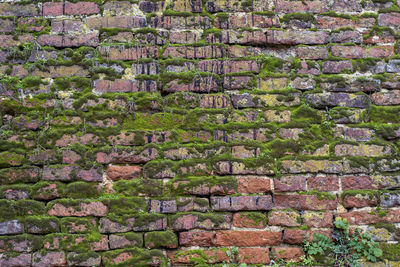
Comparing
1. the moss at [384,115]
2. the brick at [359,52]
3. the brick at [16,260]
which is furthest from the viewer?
the brick at [359,52]

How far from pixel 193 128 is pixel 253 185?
1.53 feet

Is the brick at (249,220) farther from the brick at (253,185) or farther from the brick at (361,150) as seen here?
the brick at (361,150)

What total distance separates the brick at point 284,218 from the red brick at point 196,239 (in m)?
0.34

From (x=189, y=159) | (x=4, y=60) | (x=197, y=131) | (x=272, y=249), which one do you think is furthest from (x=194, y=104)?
(x=4, y=60)

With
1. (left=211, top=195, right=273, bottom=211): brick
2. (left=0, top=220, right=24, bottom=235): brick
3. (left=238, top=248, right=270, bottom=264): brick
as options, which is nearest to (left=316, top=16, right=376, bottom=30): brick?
(left=211, top=195, right=273, bottom=211): brick

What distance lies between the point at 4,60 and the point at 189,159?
1275 mm

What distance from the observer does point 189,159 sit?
2.02 metres

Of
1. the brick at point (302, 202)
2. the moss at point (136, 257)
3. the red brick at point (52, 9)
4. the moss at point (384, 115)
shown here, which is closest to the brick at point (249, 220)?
the brick at point (302, 202)

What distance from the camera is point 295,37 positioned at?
88.5 inches

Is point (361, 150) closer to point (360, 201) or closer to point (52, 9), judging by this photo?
point (360, 201)

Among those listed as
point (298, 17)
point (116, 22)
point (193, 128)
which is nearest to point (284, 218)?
point (193, 128)

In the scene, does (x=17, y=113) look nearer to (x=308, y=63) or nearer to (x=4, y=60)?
(x=4, y=60)

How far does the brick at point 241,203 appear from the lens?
6.41ft

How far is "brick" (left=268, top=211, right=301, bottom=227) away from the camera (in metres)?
1.95
